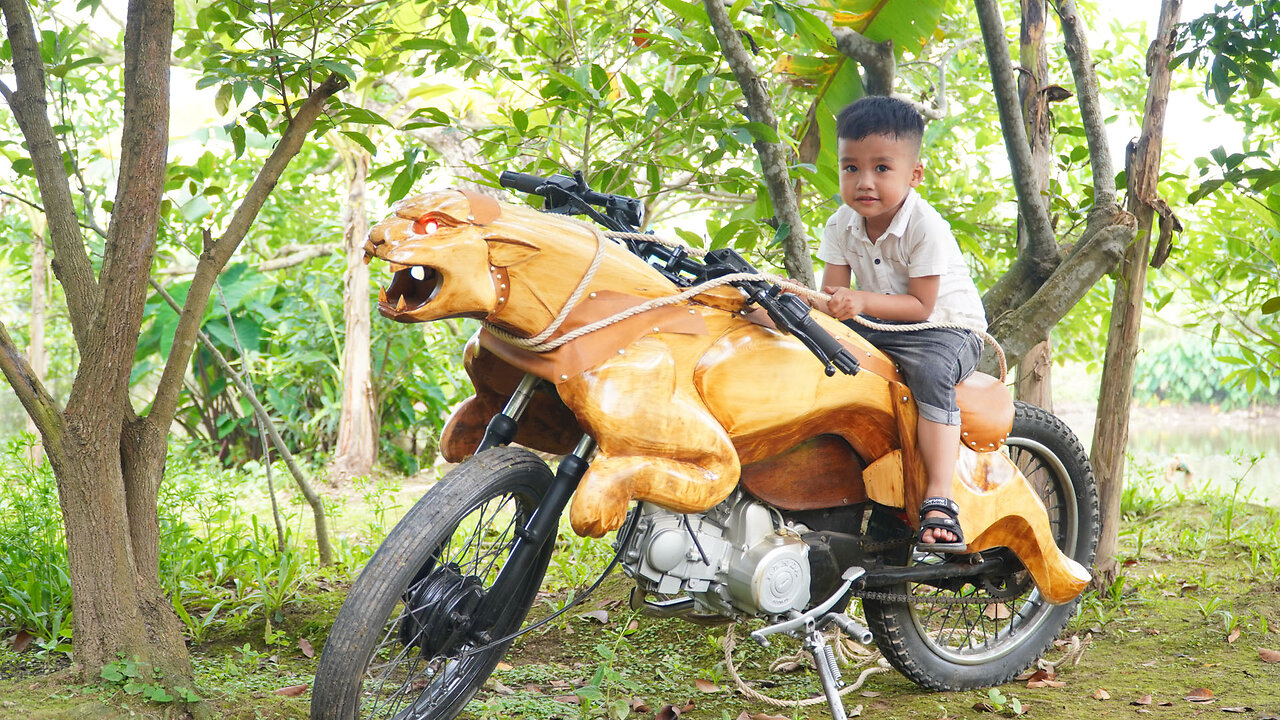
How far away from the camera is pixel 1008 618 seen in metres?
3.35

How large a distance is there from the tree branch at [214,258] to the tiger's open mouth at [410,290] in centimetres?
66

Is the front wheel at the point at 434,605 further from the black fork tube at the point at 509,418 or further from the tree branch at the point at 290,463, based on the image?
the tree branch at the point at 290,463

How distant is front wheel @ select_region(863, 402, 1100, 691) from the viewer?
2.84 m

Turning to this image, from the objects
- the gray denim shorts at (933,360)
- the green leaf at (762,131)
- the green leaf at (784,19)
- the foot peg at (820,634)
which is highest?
the green leaf at (784,19)

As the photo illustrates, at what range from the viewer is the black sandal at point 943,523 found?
2.45m

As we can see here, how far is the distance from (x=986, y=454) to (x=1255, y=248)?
253 cm

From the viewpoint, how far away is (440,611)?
7.09ft

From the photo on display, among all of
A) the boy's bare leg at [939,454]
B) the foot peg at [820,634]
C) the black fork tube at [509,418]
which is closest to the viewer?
the black fork tube at [509,418]

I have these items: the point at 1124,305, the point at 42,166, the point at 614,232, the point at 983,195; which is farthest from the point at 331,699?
the point at 983,195

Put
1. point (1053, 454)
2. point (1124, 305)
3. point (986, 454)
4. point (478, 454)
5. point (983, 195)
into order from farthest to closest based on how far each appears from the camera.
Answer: point (983, 195) → point (1124, 305) → point (1053, 454) → point (986, 454) → point (478, 454)

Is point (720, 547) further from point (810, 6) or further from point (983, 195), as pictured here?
point (983, 195)

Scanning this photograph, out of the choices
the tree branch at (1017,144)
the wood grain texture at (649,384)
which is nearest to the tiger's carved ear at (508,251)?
the wood grain texture at (649,384)

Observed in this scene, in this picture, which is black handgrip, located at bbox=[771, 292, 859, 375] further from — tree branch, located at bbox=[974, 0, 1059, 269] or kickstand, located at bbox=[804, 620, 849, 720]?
tree branch, located at bbox=[974, 0, 1059, 269]

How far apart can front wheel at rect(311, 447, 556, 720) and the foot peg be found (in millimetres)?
615
